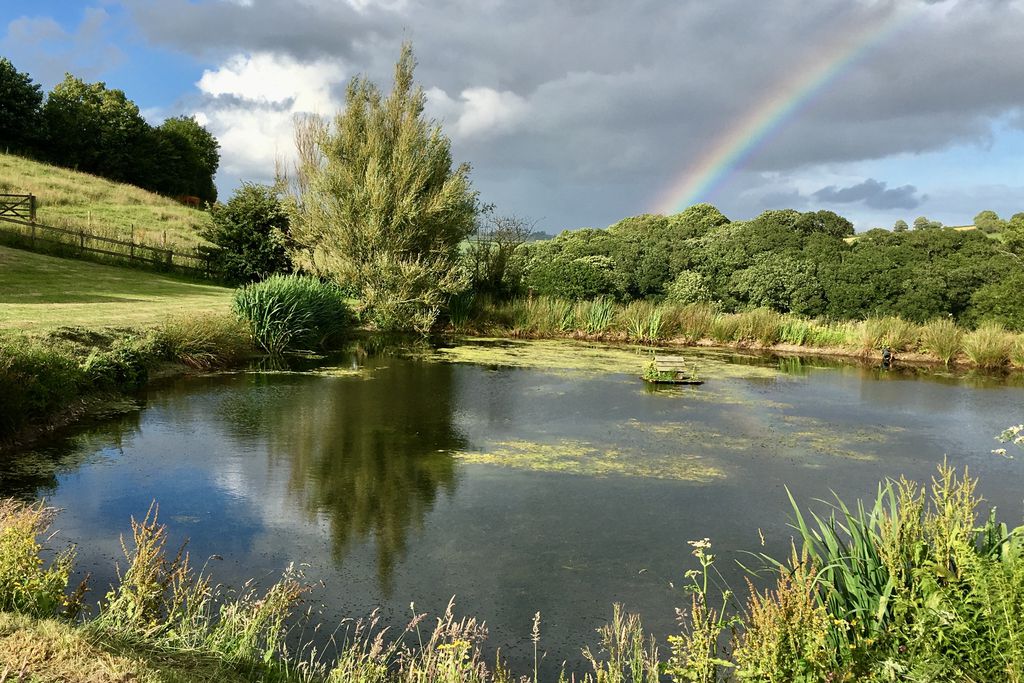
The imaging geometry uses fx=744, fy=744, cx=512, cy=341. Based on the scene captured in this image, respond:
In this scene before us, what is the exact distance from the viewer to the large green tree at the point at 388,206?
19.2 meters

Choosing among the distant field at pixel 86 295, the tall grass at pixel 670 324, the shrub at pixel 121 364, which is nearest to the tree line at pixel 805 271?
the tall grass at pixel 670 324

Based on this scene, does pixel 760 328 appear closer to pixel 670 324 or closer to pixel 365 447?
pixel 670 324

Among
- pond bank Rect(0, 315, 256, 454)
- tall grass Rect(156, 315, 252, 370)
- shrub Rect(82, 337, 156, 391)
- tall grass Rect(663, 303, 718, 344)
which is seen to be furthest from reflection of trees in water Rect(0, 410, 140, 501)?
tall grass Rect(663, 303, 718, 344)

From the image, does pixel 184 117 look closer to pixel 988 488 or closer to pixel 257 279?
pixel 257 279

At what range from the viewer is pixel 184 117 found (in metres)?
66.6

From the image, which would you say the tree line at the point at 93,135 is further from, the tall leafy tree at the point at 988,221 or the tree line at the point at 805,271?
the tall leafy tree at the point at 988,221

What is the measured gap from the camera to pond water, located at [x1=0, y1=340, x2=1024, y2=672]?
16.4 feet

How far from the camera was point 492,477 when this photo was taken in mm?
7461

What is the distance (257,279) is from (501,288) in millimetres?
9800

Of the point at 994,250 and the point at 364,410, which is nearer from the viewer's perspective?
the point at 364,410

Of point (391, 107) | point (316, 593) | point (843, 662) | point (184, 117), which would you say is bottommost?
point (316, 593)

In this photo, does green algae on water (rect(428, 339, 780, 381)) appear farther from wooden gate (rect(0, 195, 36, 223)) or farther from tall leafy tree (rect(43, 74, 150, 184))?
tall leafy tree (rect(43, 74, 150, 184))

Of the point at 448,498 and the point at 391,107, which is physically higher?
the point at 391,107

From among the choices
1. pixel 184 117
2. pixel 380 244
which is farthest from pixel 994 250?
pixel 184 117
